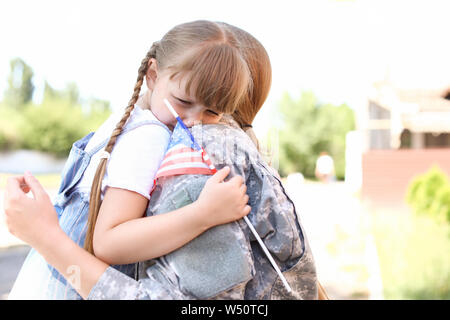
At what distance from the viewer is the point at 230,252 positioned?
0.78 m

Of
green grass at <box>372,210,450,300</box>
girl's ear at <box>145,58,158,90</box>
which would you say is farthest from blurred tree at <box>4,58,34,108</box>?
girl's ear at <box>145,58,158,90</box>

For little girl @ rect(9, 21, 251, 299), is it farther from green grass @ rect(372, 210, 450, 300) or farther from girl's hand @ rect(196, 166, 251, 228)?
green grass @ rect(372, 210, 450, 300)

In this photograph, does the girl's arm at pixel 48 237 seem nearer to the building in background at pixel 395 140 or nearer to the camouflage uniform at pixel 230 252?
the camouflage uniform at pixel 230 252

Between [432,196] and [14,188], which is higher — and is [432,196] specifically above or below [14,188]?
below

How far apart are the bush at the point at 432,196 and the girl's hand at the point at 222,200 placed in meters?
4.16

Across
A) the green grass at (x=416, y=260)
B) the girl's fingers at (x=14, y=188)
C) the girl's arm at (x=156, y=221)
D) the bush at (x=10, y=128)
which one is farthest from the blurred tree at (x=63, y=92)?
the girl's arm at (x=156, y=221)

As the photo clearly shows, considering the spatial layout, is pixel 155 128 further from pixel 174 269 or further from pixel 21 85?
pixel 21 85

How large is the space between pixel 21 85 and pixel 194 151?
20.9 ft

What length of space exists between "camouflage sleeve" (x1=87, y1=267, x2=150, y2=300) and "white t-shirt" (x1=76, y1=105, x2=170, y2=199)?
145mm

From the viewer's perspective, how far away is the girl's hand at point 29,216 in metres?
0.84

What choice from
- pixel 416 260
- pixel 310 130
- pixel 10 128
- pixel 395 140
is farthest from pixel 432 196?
pixel 310 130

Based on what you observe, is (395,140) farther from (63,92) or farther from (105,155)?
(105,155)

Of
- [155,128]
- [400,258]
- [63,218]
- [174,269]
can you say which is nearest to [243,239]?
[174,269]

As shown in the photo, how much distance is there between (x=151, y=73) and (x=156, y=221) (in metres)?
0.36
